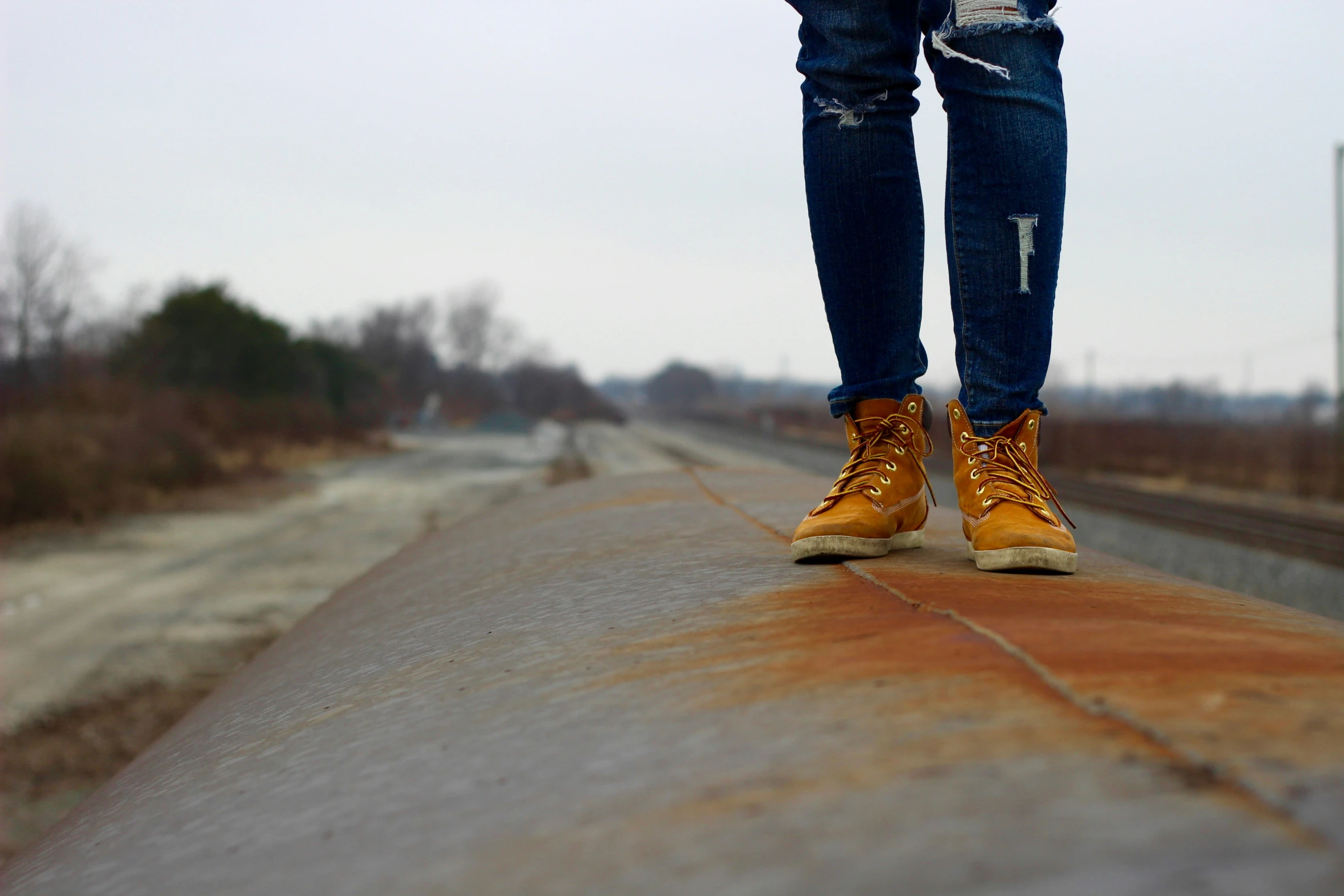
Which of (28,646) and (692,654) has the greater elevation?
(692,654)

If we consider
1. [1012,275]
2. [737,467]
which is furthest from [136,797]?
[737,467]

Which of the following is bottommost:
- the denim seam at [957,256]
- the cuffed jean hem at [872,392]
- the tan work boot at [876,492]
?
the tan work boot at [876,492]

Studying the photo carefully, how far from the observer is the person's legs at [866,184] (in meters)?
1.64

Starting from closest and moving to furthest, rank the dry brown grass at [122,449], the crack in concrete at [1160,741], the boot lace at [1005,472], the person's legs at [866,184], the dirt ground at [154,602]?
the crack in concrete at [1160,741]
the boot lace at [1005,472]
the person's legs at [866,184]
the dirt ground at [154,602]
the dry brown grass at [122,449]

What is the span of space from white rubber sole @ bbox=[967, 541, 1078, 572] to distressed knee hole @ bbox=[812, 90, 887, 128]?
2.50 feet

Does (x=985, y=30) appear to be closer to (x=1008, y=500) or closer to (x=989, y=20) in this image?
(x=989, y=20)

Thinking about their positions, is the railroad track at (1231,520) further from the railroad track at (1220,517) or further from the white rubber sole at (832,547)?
the white rubber sole at (832,547)

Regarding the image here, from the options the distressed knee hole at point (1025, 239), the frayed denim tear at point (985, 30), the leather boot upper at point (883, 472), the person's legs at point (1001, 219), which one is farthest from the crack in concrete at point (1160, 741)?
the frayed denim tear at point (985, 30)

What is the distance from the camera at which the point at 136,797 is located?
3.31ft

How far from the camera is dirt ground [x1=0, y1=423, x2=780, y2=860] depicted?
241 inches

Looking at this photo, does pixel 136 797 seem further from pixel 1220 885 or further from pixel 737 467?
pixel 737 467

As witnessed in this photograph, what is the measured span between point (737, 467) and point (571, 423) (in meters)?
69.0

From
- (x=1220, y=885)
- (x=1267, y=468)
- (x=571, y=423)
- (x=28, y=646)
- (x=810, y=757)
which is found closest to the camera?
(x=1220, y=885)

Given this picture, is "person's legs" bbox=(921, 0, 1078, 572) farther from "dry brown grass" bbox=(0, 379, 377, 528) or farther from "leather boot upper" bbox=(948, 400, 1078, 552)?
"dry brown grass" bbox=(0, 379, 377, 528)
